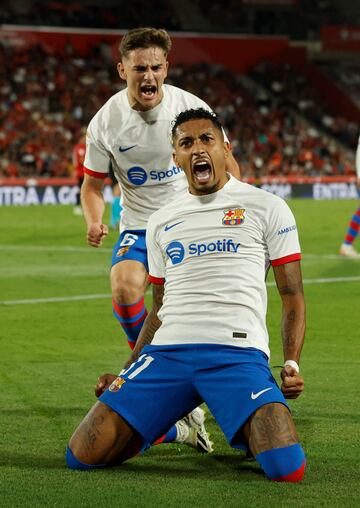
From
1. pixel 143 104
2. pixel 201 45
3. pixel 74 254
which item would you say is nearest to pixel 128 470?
pixel 143 104

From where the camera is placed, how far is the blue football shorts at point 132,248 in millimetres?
7664

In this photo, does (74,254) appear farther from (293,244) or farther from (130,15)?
(130,15)

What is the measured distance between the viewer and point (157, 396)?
5539 millimetres

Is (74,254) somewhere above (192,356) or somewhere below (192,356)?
below

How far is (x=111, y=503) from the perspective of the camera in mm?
4895

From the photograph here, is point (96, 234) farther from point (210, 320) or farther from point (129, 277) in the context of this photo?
point (210, 320)

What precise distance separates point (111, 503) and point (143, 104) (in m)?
3.36

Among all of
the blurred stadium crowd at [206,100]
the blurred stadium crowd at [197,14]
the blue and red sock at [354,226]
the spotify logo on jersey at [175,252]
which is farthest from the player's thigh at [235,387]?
the blurred stadium crowd at [197,14]

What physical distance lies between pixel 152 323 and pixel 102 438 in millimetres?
736

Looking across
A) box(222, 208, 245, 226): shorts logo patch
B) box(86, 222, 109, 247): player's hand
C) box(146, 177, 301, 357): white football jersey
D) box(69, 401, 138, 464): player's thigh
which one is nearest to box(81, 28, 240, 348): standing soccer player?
box(86, 222, 109, 247): player's hand

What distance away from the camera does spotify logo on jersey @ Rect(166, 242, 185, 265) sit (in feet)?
18.9

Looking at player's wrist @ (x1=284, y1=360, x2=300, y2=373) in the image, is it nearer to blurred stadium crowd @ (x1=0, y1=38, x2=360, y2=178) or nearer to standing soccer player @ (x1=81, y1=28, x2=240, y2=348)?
standing soccer player @ (x1=81, y1=28, x2=240, y2=348)

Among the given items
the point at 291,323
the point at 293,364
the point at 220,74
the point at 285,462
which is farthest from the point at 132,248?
the point at 220,74

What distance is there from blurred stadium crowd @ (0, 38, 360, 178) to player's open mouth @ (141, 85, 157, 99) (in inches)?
1008
